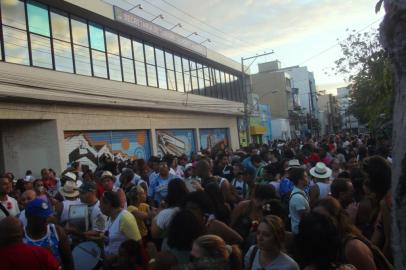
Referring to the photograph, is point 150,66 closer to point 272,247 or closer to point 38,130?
point 38,130

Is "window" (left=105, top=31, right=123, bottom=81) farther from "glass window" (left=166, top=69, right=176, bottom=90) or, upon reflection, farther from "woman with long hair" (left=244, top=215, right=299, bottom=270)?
"woman with long hair" (left=244, top=215, right=299, bottom=270)

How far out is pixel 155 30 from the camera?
25.4 metres

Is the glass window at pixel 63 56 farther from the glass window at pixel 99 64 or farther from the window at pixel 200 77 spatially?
the window at pixel 200 77

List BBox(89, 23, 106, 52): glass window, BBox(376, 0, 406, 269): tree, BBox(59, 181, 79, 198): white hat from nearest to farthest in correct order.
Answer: BBox(376, 0, 406, 269): tree < BBox(59, 181, 79, 198): white hat < BBox(89, 23, 106, 52): glass window

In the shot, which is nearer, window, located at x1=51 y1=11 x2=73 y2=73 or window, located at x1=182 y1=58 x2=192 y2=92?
window, located at x1=51 y1=11 x2=73 y2=73

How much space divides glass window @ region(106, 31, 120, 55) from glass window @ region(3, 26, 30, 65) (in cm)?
584

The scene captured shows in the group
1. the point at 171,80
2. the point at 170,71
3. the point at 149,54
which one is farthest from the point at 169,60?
the point at 149,54

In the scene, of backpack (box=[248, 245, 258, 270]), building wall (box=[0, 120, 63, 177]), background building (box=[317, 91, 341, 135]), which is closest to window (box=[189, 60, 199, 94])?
building wall (box=[0, 120, 63, 177])

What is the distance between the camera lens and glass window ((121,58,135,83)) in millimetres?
23188

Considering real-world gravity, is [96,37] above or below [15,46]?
above

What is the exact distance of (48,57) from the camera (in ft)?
58.4

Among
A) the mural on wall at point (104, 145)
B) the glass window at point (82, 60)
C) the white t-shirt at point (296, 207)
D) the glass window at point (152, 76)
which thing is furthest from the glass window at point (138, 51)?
the white t-shirt at point (296, 207)

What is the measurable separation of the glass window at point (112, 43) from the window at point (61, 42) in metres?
3.17

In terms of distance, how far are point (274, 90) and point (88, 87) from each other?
46.7 meters
